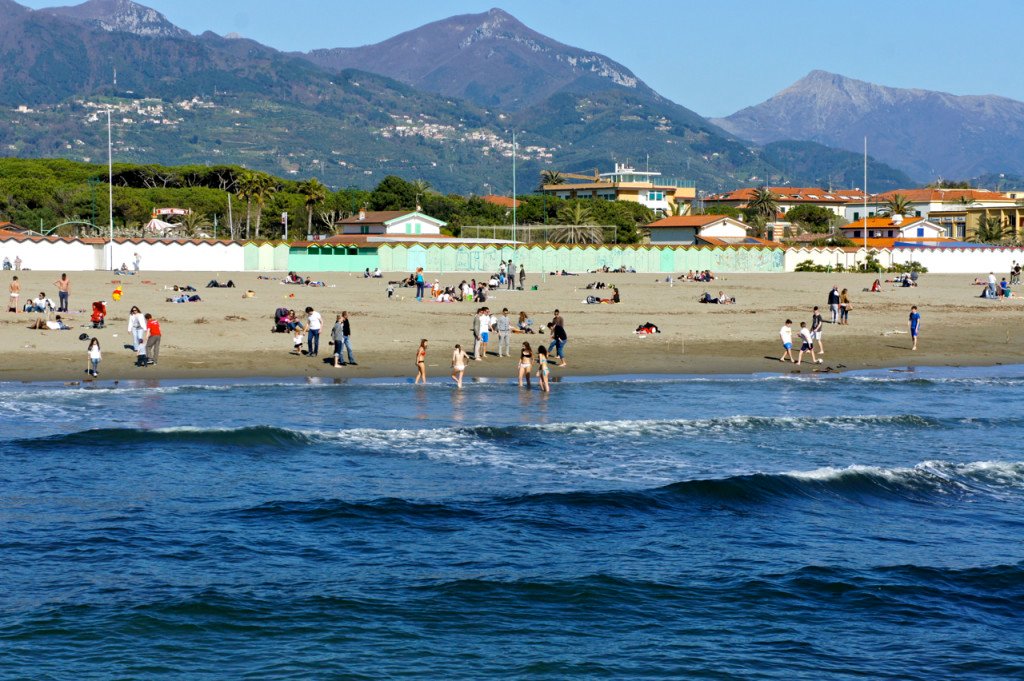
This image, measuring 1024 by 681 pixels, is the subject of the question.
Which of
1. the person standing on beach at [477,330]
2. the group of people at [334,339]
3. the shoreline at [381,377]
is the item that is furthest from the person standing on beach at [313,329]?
the person standing on beach at [477,330]

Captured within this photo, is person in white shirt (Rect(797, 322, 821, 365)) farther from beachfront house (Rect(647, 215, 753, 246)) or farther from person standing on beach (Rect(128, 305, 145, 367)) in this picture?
beachfront house (Rect(647, 215, 753, 246))

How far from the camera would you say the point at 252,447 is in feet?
61.9

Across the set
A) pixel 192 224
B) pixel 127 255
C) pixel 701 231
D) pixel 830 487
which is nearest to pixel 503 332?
pixel 830 487

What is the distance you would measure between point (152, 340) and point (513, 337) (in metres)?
9.55

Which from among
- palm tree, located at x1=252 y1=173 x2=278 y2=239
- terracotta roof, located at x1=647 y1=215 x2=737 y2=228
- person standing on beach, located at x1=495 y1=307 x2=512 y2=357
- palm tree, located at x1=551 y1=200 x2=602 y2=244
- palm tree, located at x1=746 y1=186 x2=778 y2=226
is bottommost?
person standing on beach, located at x1=495 y1=307 x2=512 y2=357

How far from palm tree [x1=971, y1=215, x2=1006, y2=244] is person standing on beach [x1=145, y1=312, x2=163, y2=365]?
9037 centimetres

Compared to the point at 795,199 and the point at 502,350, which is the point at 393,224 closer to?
the point at 502,350

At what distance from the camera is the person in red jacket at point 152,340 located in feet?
84.5

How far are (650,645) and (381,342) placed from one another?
780 inches

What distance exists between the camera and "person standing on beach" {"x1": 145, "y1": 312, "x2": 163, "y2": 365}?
2577 cm

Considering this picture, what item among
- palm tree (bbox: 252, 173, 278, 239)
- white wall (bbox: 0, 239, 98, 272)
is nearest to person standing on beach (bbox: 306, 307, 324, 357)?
white wall (bbox: 0, 239, 98, 272)

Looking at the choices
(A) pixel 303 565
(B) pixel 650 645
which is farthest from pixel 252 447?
(B) pixel 650 645

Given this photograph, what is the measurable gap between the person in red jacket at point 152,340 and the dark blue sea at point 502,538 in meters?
3.06

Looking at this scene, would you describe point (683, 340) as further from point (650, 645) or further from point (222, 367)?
point (650, 645)
